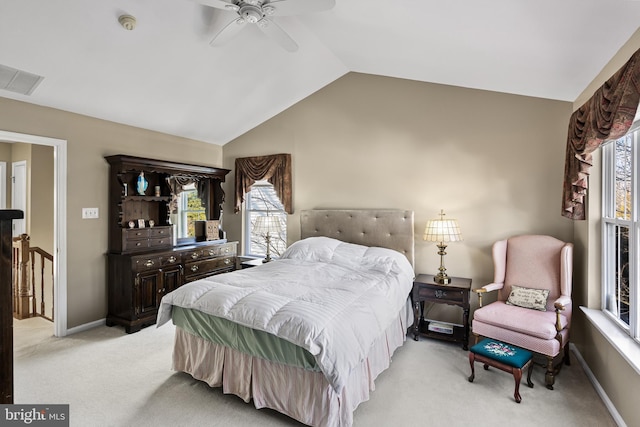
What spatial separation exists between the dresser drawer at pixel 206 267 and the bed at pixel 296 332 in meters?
1.48

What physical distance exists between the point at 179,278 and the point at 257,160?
208 cm

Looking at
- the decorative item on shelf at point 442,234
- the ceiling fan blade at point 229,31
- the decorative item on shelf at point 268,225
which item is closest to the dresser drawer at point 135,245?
the decorative item on shelf at point 268,225

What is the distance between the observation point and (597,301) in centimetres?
280

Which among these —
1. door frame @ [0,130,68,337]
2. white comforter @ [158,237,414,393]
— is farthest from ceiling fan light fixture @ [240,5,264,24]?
door frame @ [0,130,68,337]

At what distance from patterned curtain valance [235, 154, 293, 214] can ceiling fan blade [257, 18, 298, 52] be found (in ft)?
7.21

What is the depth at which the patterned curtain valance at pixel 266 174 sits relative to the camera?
4.78m

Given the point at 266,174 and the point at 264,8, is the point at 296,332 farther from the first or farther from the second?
the point at 266,174

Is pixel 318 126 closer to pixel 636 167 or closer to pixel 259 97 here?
pixel 259 97

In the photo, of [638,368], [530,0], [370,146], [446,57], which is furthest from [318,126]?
[638,368]

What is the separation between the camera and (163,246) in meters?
4.27

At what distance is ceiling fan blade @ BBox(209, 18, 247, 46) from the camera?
2301 mm

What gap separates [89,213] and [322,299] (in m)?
3.13

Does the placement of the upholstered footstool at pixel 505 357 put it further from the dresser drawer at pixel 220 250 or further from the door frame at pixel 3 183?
the door frame at pixel 3 183

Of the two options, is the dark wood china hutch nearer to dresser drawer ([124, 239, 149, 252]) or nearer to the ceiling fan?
dresser drawer ([124, 239, 149, 252])
